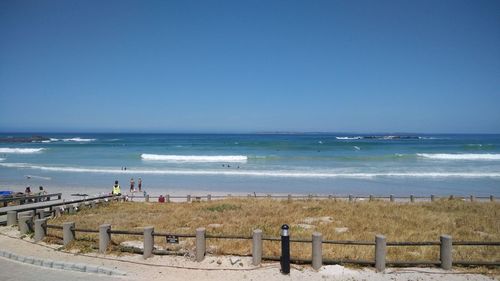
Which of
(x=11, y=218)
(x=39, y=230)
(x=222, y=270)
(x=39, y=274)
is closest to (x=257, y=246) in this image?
(x=222, y=270)

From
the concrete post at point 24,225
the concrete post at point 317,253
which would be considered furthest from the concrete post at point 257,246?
the concrete post at point 24,225

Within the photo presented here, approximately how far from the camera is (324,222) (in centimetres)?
1428

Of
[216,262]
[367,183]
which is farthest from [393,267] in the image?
[367,183]

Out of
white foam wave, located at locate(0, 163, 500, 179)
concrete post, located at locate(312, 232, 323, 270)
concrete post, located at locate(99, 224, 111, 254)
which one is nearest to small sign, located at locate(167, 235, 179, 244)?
concrete post, located at locate(99, 224, 111, 254)

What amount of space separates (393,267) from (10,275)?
869 centimetres

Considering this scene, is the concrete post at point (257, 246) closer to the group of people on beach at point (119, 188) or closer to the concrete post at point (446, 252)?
the concrete post at point (446, 252)

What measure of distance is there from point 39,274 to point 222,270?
4123 mm

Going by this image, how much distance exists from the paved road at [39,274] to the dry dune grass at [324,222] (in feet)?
5.39

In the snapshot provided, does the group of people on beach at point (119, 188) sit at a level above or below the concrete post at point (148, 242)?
below

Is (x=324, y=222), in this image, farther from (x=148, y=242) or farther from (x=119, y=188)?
(x=119, y=188)

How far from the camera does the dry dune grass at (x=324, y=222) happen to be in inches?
392

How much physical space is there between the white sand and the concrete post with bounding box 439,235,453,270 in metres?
0.16

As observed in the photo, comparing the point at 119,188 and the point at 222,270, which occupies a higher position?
the point at 222,270

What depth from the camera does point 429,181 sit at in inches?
1315
